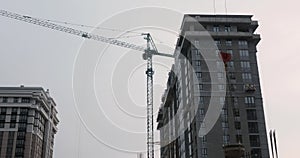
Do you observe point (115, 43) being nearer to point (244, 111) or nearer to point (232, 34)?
point (232, 34)

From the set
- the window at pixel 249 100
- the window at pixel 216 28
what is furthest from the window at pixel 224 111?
the window at pixel 216 28

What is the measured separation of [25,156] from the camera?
10312 centimetres

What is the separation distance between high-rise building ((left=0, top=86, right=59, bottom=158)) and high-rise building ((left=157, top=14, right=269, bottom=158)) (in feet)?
153

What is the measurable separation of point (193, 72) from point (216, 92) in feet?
19.5

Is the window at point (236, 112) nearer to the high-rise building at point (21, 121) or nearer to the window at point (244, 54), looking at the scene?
the window at point (244, 54)

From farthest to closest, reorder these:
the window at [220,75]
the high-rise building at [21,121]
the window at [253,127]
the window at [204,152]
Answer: the high-rise building at [21,121] → the window at [220,75] → the window at [253,127] → the window at [204,152]

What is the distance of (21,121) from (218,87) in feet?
199

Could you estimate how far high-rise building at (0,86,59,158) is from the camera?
341 feet

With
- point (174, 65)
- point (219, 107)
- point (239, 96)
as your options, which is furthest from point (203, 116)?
point (174, 65)

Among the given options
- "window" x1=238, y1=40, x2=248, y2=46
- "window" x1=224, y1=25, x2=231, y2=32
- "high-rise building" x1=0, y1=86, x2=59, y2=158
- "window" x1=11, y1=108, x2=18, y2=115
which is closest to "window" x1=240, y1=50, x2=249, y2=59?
"window" x1=238, y1=40, x2=248, y2=46

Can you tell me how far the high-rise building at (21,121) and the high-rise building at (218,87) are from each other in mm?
46540

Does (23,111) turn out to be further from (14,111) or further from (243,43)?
(243,43)

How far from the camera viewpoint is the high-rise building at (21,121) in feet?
341

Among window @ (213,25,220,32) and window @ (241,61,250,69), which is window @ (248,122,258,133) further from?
window @ (213,25,220,32)
